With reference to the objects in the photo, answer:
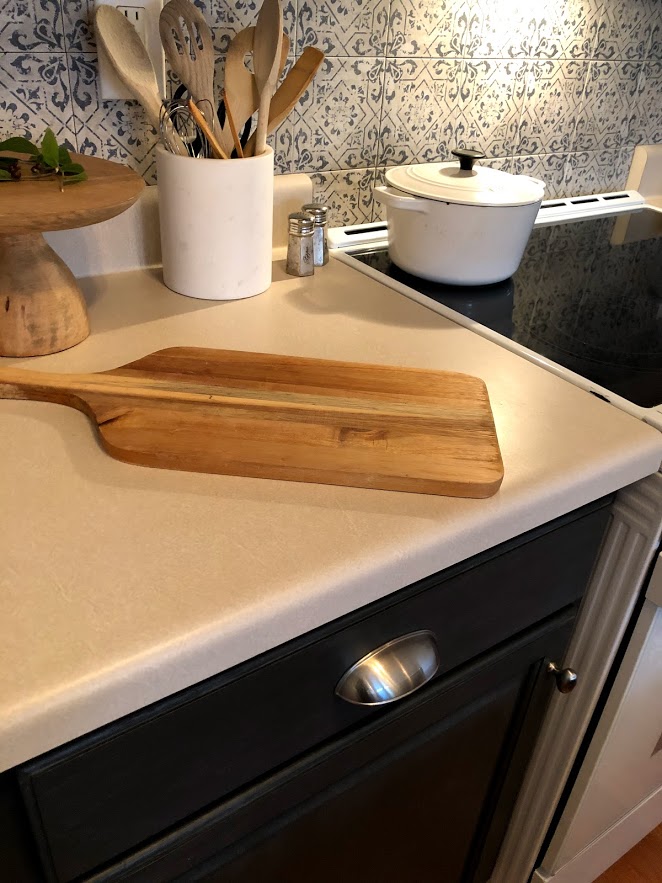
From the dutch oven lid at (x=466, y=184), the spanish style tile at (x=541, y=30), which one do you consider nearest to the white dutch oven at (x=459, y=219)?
the dutch oven lid at (x=466, y=184)

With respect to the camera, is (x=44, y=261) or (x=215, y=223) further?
(x=215, y=223)

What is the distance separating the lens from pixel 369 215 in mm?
1191

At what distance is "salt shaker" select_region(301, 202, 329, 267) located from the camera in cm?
96

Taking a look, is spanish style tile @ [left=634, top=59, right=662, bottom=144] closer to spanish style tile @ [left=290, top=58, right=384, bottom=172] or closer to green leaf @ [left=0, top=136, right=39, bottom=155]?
spanish style tile @ [left=290, top=58, right=384, bottom=172]

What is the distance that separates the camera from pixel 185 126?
0.86 metres

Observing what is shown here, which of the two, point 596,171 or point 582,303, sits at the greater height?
point 596,171

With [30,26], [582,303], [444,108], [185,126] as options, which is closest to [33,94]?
[30,26]

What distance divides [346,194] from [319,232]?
0.21 meters

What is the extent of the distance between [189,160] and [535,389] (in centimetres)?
44

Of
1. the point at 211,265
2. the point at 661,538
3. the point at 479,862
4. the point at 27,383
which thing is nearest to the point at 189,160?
the point at 211,265

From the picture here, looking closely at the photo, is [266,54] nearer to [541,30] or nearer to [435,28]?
[435,28]

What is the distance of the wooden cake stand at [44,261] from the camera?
65 centimetres

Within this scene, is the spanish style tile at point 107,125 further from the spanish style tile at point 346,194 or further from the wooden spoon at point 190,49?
the spanish style tile at point 346,194

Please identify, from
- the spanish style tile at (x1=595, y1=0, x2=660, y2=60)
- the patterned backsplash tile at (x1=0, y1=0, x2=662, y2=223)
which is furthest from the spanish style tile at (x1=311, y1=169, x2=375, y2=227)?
the spanish style tile at (x1=595, y1=0, x2=660, y2=60)
